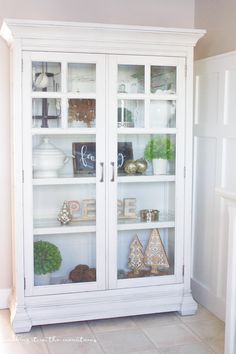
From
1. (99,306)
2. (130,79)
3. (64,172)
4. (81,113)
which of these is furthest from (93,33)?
(99,306)

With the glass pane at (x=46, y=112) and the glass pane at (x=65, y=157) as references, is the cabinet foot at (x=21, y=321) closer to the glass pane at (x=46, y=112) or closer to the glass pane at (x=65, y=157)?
the glass pane at (x=65, y=157)

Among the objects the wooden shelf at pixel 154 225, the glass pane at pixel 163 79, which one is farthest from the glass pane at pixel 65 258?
the glass pane at pixel 163 79

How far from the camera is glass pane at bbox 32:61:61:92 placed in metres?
3.16

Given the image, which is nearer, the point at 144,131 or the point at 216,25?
the point at 144,131

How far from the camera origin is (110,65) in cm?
324

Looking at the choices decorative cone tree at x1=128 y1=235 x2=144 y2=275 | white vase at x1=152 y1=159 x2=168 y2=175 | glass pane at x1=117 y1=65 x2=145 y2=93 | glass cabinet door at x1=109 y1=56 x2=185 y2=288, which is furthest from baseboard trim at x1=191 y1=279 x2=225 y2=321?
glass pane at x1=117 y1=65 x2=145 y2=93

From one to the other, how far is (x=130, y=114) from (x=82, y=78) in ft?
1.29

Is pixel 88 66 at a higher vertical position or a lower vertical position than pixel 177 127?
higher

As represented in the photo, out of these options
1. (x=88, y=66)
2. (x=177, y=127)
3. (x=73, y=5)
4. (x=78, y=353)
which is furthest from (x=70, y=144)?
(x=78, y=353)

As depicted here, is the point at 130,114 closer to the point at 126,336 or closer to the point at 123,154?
the point at 123,154

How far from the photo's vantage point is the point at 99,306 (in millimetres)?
3334

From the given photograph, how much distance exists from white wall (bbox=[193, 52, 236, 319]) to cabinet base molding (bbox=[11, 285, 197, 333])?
253mm

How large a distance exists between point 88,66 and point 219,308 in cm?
182

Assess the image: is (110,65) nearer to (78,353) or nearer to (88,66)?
(88,66)
